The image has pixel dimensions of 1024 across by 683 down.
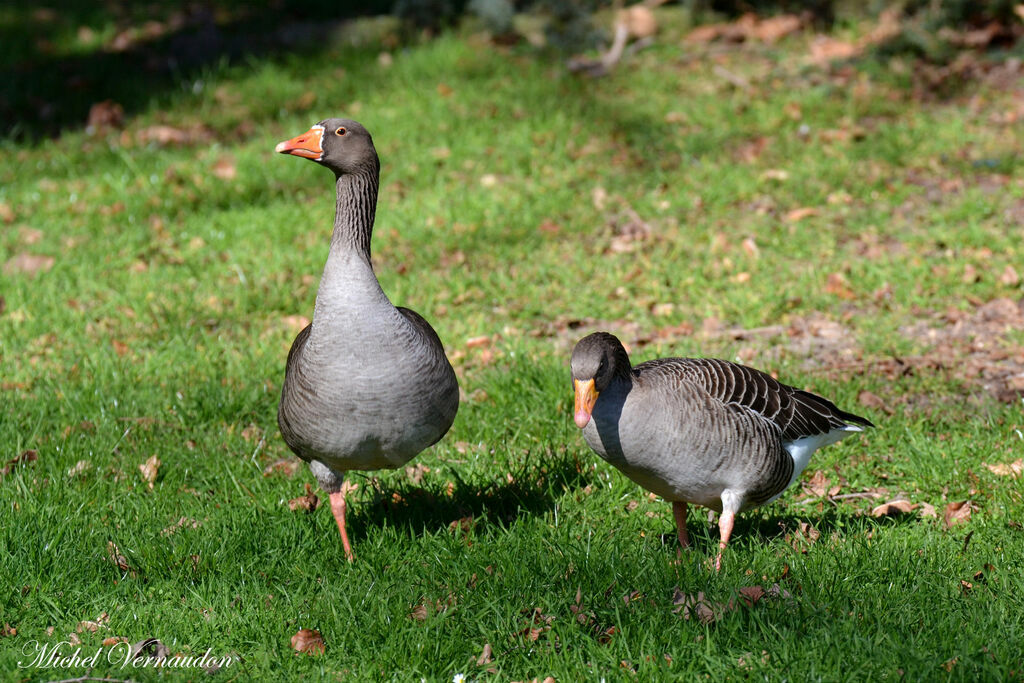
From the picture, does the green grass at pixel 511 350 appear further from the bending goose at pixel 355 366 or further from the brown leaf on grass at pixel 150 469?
the bending goose at pixel 355 366

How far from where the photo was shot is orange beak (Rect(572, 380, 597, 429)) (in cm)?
414

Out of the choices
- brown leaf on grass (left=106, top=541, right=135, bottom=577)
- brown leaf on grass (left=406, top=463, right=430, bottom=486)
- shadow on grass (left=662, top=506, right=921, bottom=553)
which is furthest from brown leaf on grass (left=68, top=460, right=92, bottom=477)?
shadow on grass (left=662, top=506, right=921, bottom=553)

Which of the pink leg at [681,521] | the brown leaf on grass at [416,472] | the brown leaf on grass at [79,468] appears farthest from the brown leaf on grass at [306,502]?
the pink leg at [681,521]

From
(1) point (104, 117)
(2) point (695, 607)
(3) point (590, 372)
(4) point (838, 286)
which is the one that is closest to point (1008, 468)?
(2) point (695, 607)

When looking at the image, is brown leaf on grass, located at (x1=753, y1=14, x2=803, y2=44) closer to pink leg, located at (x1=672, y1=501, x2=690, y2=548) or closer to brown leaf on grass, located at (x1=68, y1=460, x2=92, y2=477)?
pink leg, located at (x1=672, y1=501, x2=690, y2=548)

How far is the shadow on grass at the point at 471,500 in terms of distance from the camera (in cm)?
512

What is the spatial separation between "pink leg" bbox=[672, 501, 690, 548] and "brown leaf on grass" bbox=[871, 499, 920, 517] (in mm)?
1027

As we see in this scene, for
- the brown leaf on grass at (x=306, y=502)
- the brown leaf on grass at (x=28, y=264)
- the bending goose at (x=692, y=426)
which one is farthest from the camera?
the brown leaf on grass at (x=28, y=264)

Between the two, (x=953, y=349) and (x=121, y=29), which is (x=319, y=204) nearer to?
(x=953, y=349)

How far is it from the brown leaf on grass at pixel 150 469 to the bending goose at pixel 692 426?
99.3 inches

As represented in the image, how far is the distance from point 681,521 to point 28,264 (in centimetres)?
627
